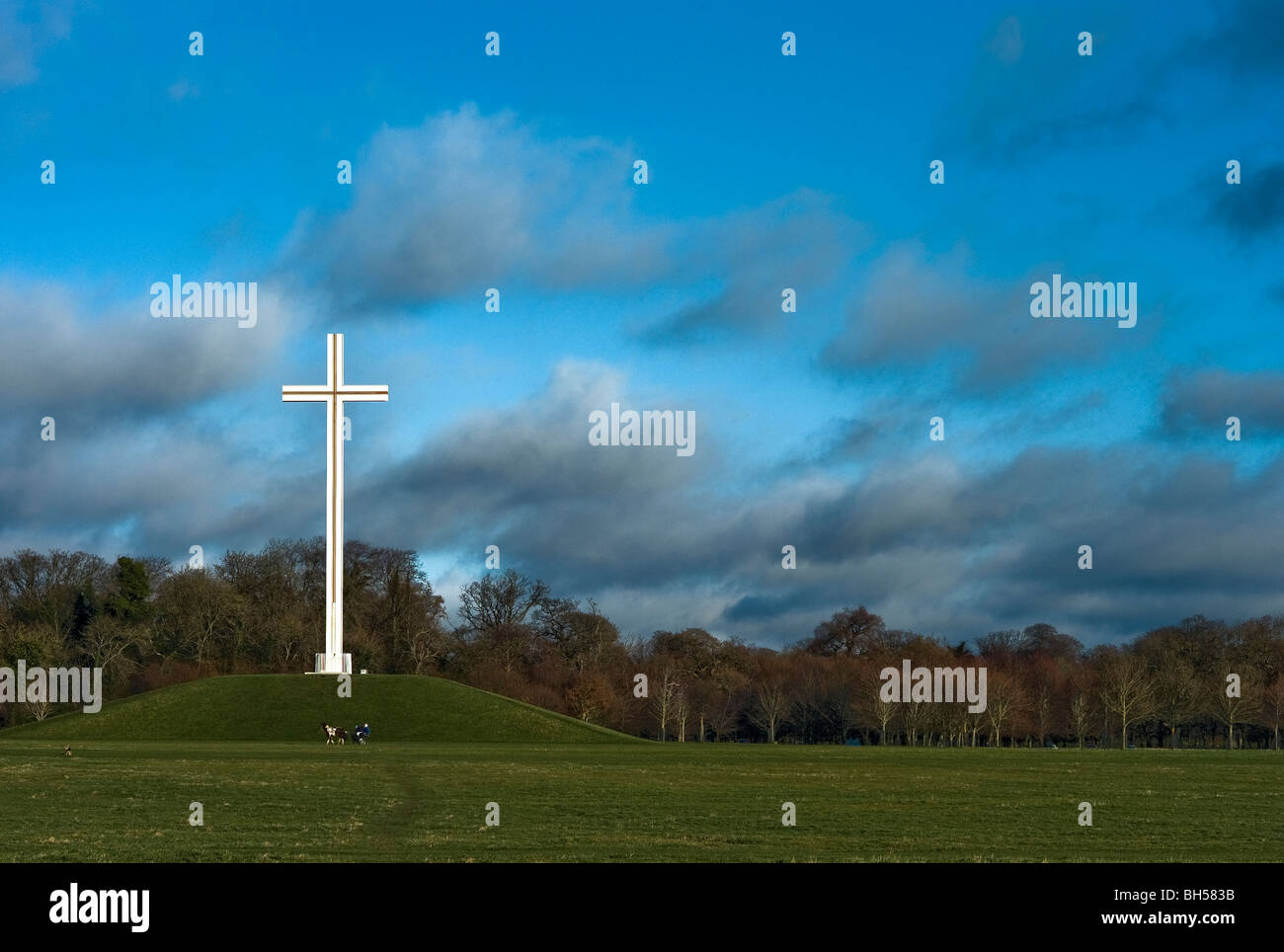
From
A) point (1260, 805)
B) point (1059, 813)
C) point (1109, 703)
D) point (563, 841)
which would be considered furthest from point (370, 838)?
point (1109, 703)

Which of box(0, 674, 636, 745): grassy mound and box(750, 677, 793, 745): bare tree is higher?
box(0, 674, 636, 745): grassy mound

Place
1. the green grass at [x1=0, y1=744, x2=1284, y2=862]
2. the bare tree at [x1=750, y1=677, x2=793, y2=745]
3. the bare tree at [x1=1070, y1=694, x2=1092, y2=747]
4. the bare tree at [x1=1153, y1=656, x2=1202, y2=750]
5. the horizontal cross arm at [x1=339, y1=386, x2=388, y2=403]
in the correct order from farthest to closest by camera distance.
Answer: the bare tree at [x1=1153, y1=656, x2=1202, y2=750]
the bare tree at [x1=750, y1=677, x2=793, y2=745]
the bare tree at [x1=1070, y1=694, x2=1092, y2=747]
the horizontal cross arm at [x1=339, y1=386, x2=388, y2=403]
the green grass at [x1=0, y1=744, x2=1284, y2=862]

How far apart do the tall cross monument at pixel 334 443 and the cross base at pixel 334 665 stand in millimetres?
801

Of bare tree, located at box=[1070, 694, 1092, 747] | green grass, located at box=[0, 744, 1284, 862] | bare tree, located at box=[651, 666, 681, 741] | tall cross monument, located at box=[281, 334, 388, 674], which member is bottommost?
bare tree, located at box=[1070, 694, 1092, 747]

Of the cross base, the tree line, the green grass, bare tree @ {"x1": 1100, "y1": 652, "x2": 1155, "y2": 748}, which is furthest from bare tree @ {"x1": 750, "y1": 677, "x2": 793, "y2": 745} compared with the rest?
the green grass

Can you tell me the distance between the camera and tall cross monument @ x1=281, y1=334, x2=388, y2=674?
70.6 m

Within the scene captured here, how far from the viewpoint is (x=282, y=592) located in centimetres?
12050

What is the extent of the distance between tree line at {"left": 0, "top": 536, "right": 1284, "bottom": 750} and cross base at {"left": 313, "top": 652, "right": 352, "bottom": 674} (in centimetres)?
2270

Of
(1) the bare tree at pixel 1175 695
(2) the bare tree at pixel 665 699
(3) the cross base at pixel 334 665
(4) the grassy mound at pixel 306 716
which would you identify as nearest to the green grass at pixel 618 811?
(4) the grassy mound at pixel 306 716

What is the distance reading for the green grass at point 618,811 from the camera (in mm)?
19609

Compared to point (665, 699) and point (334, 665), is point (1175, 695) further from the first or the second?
point (334, 665)

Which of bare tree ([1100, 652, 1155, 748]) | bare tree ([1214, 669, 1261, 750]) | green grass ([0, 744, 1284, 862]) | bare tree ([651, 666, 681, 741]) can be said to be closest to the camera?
green grass ([0, 744, 1284, 862])

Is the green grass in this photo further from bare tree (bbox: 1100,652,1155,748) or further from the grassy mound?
bare tree (bbox: 1100,652,1155,748)

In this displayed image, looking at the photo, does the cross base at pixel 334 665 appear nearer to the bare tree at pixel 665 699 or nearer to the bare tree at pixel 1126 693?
the bare tree at pixel 665 699
